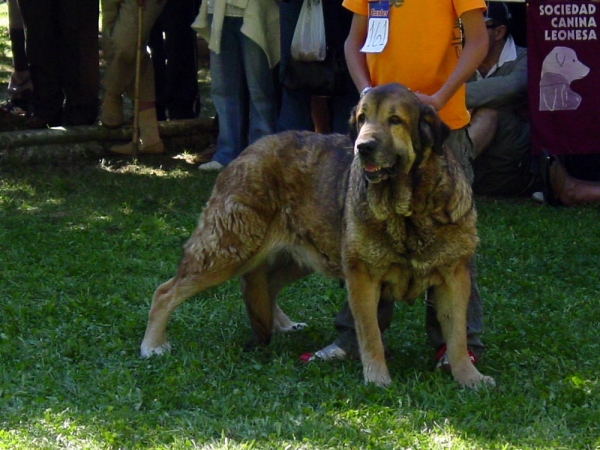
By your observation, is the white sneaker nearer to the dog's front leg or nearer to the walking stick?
the walking stick

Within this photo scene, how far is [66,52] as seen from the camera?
34.4 feet

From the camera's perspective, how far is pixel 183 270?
564 centimetres

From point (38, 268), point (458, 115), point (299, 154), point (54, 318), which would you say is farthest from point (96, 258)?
point (458, 115)

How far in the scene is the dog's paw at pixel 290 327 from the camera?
19.7 feet

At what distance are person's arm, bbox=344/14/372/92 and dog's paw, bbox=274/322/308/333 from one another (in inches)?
61.2

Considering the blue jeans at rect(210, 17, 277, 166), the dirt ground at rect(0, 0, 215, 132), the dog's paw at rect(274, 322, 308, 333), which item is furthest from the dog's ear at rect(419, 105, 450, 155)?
the dirt ground at rect(0, 0, 215, 132)

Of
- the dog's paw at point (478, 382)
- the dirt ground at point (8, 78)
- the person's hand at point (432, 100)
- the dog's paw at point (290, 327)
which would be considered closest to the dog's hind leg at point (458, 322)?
the dog's paw at point (478, 382)

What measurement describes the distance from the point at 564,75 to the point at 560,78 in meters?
0.04

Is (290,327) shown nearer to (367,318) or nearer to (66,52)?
(367,318)

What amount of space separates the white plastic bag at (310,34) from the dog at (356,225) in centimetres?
293

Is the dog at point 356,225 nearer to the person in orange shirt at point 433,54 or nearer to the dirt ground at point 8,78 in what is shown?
the person in orange shirt at point 433,54

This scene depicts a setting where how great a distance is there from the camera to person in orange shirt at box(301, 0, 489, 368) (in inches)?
191

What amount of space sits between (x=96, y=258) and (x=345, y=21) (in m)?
2.88

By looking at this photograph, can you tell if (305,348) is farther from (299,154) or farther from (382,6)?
(382,6)
